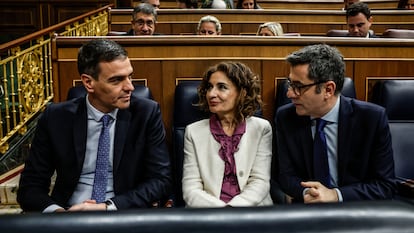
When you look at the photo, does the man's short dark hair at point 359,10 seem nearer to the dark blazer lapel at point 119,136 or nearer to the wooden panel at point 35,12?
the dark blazer lapel at point 119,136

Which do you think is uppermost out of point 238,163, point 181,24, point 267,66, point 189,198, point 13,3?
point 13,3

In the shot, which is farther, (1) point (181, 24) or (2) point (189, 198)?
(1) point (181, 24)

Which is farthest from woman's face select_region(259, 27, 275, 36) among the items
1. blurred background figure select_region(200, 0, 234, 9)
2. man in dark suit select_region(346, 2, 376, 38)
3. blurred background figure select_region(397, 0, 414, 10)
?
blurred background figure select_region(397, 0, 414, 10)

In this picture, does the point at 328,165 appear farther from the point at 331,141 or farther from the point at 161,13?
the point at 161,13

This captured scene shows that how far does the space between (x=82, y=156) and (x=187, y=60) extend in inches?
34.7

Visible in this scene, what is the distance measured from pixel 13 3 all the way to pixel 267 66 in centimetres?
628

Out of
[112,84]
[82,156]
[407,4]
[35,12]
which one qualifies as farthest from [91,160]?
[35,12]

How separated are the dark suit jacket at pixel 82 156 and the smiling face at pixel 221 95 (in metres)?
0.24

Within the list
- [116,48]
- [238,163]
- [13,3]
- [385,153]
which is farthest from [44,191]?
[13,3]

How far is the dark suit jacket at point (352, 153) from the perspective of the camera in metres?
1.71

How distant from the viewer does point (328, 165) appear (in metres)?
1.77

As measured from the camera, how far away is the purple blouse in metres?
1.84

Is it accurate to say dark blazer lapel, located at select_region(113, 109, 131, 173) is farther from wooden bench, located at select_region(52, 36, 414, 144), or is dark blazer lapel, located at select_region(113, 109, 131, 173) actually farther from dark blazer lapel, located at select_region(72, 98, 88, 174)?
wooden bench, located at select_region(52, 36, 414, 144)

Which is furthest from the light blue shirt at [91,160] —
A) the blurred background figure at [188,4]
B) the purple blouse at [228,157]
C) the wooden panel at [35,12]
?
the wooden panel at [35,12]
